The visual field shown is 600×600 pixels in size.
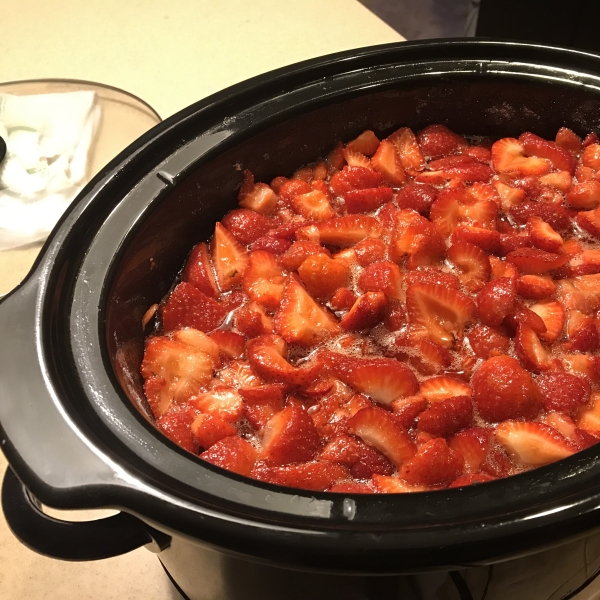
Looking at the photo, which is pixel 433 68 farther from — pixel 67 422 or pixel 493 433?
pixel 67 422

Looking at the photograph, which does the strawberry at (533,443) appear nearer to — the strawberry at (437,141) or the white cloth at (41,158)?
the strawberry at (437,141)

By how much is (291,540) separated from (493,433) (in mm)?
392

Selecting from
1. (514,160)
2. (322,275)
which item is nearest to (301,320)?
(322,275)

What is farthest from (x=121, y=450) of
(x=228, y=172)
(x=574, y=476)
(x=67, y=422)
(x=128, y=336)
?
(x=228, y=172)

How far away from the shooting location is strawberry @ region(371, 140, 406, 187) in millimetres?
1204

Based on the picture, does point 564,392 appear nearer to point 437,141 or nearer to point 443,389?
point 443,389

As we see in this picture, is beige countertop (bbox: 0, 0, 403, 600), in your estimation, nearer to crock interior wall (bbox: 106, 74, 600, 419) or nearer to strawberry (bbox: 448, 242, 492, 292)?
crock interior wall (bbox: 106, 74, 600, 419)

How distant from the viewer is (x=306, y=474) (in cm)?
78

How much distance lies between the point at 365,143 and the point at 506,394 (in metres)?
0.60

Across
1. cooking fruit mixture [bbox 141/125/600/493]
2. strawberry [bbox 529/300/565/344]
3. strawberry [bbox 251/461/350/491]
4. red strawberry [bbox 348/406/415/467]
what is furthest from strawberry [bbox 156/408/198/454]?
strawberry [bbox 529/300/565/344]

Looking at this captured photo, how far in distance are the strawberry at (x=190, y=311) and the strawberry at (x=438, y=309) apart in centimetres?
32

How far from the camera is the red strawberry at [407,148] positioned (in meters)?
1.24

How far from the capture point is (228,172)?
1.10m

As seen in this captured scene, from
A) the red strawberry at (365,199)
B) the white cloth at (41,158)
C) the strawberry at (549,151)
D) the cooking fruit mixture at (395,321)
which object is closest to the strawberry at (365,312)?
the cooking fruit mixture at (395,321)
